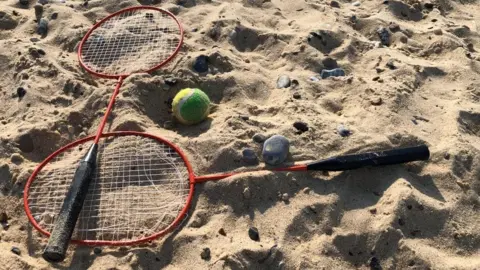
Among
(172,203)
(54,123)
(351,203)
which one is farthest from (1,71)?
(351,203)

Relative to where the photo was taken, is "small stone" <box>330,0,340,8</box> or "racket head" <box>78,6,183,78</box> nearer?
"racket head" <box>78,6,183,78</box>

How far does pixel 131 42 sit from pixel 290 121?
Answer: 118 centimetres

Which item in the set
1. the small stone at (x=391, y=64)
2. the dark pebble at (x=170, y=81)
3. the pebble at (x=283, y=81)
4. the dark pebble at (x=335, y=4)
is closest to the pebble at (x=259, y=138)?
the pebble at (x=283, y=81)

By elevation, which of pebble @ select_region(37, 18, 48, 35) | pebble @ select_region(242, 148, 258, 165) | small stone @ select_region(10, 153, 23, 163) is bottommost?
small stone @ select_region(10, 153, 23, 163)

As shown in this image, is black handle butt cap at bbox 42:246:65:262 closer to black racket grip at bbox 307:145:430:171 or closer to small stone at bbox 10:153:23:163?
small stone at bbox 10:153:23:163

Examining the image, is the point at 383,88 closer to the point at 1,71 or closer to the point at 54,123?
the point at 54,123

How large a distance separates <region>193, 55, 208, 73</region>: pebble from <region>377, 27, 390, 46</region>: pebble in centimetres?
113

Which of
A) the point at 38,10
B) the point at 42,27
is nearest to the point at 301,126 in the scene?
the point at 42,27

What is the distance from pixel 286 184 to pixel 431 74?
1239 mm

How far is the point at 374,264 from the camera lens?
7.44 feet

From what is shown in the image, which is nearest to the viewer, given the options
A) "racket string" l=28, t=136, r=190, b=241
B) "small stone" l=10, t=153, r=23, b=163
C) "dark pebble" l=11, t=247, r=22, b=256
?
"dark pebble" l=11, t=247, r=22, b=256

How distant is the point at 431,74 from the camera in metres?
3.18

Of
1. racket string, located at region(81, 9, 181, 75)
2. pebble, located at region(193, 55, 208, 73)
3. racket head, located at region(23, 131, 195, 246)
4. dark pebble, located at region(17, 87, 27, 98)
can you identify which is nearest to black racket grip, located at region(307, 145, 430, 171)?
racket head, located at region(23, 131, 195, 246)

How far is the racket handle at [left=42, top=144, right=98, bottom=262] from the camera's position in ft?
7.34
